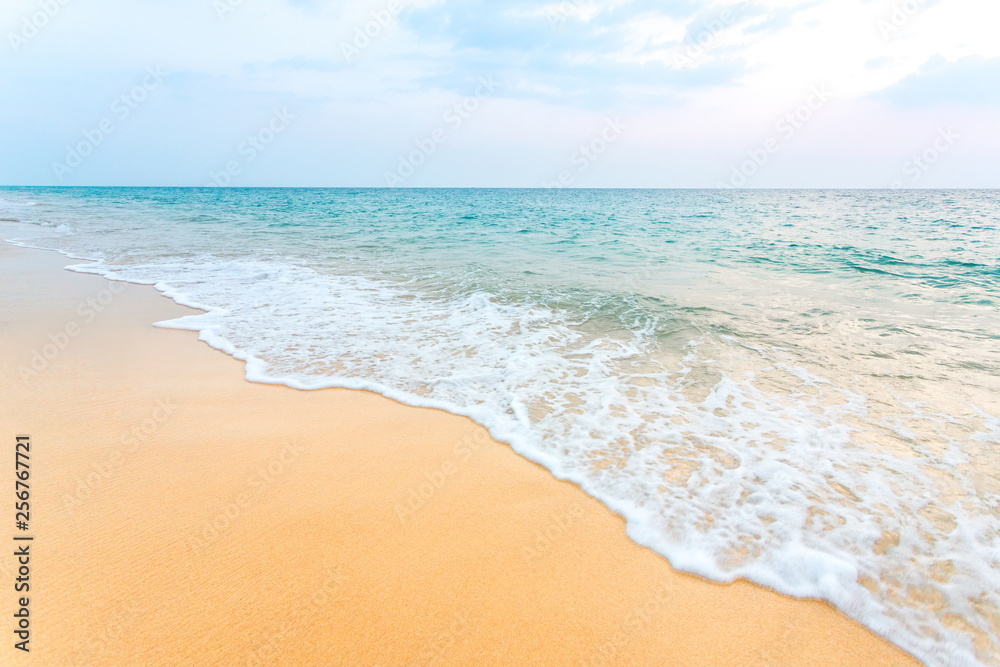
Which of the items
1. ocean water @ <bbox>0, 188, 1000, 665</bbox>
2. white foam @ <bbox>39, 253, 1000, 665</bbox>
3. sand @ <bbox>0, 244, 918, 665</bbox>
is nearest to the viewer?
sand @ <bbox>0, 244, 918, 665</bbox>

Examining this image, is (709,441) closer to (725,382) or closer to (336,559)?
(725,382)

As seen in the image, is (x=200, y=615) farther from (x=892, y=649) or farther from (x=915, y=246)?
(x=915, y=246)

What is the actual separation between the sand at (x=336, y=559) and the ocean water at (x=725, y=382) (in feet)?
1.11

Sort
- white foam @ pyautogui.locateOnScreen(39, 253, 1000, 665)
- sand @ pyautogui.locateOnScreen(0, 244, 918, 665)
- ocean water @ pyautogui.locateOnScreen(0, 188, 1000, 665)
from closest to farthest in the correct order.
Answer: sand @ pyautogui.locateOnScreen(0, 244, 918, 665)
white foam @ pyautogui.locateOnScreen(39, 253, 1000, 665)
ocean water @ pyautogui.locateOnScreen(0, 188, 1000, 665)

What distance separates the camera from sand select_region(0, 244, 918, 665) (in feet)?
6.70

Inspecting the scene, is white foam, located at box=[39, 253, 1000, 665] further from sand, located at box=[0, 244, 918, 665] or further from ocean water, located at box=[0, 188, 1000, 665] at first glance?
sand, located at box=[0, 244, 918, 665]

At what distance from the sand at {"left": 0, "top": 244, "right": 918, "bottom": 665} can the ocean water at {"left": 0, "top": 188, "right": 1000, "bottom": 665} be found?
0.34 meters

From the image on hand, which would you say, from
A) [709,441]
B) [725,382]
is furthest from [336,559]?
[725,382]

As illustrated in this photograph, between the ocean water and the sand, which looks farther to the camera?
the ocean water

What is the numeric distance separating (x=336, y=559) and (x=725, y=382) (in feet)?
13.9

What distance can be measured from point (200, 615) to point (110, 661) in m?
0.33

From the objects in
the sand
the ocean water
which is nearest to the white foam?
the ocean water

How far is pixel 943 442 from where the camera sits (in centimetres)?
370

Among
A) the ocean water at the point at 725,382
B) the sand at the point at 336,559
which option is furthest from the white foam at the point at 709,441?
the sand at the point at 336,559
